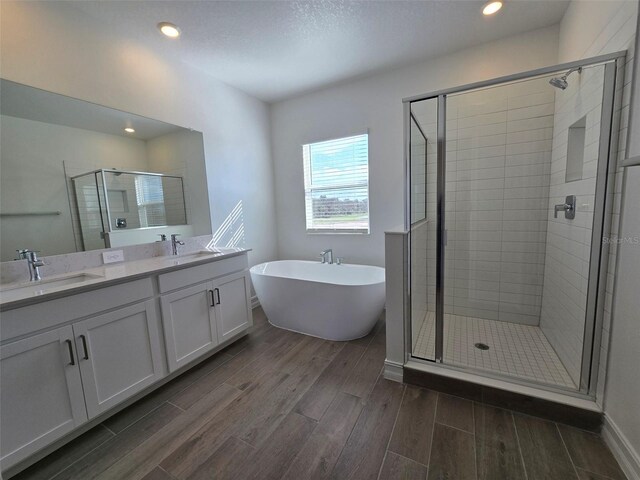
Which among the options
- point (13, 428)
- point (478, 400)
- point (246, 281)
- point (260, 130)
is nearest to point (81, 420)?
point (13, 428)

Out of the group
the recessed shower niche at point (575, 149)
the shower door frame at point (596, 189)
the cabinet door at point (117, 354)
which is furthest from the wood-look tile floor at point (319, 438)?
the recessed shower niche at point (575, 149)

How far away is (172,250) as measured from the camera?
8.09 ft

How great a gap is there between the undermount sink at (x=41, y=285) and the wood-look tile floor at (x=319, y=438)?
2.87 feet

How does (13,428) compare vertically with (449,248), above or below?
below

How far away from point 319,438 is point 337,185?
2551 millimetres

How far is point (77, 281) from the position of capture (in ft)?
5.74

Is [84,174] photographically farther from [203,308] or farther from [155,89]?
[203,308]

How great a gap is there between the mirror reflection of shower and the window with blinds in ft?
5.05

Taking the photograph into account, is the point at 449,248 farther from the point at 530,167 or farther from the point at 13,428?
the point at 13,428

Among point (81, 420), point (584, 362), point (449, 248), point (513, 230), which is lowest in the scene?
point (81, 420)

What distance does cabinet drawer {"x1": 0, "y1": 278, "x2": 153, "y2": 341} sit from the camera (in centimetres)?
121

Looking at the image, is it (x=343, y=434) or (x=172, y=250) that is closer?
(x=343, y=434)

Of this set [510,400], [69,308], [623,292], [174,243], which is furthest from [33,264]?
[623,292]

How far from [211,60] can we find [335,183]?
1.76 metres
